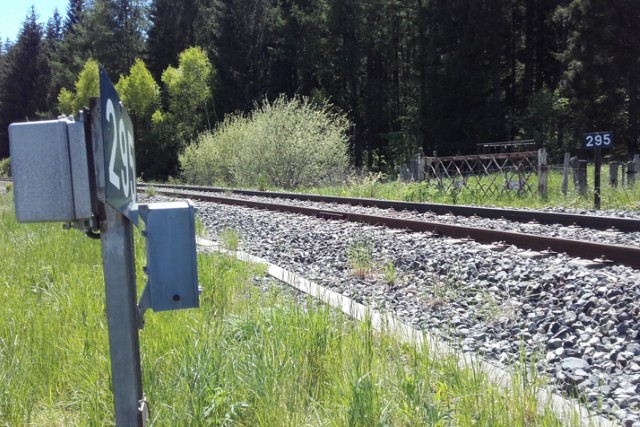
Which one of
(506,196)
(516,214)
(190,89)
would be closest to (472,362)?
(516,214)

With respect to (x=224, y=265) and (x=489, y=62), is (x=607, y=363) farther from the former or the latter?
(x=489, y=62)

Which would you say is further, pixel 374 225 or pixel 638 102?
pixel 638 102

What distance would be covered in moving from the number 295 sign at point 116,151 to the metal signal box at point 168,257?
74 mm

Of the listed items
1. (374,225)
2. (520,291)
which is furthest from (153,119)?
(520,291)

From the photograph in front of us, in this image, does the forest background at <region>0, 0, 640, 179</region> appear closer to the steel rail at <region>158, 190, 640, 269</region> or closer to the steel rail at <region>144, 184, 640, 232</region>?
the steel rail at <region>144, 184, 640, 232</region>

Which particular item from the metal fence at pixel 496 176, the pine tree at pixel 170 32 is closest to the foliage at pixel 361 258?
the metal fence at pixel 496 176

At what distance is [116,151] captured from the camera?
63.7 inches

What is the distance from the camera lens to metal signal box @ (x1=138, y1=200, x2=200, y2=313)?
179cm

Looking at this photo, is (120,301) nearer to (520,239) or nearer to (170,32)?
(520,239)

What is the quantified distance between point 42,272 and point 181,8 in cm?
6460

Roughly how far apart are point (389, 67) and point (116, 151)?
193 ft

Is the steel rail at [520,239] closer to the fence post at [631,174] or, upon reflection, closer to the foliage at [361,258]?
the foliage at [361,258]

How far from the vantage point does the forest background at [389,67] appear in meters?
34.3

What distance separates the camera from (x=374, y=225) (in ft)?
31.6
